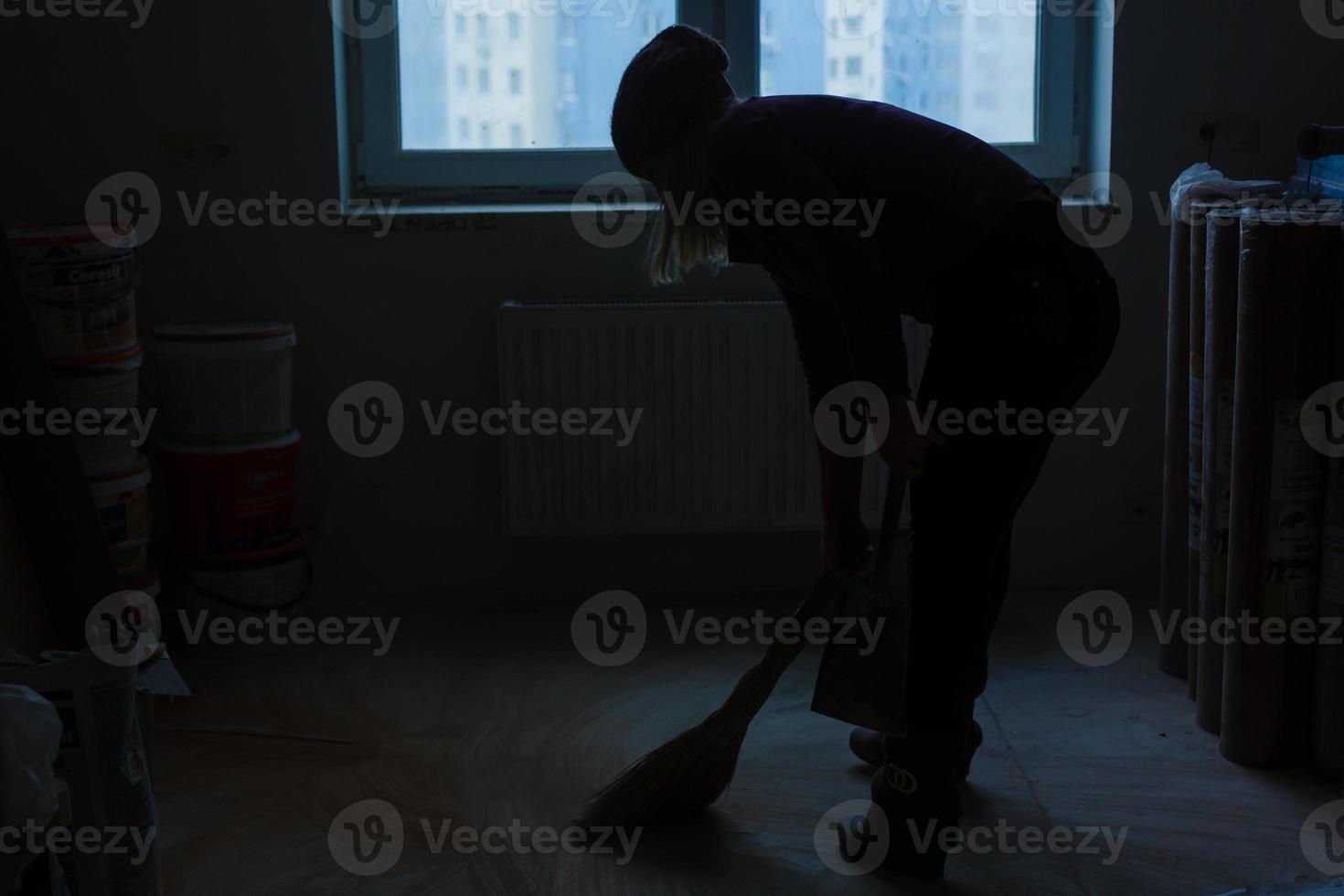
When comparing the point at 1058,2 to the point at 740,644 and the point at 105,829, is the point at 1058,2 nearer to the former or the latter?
the point at 740,644

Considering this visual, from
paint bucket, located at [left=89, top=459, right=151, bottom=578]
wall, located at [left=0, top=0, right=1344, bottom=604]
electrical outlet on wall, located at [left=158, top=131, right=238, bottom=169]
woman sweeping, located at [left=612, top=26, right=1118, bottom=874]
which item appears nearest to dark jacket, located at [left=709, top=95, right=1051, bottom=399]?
woman sweeping, located at [left=612, top=26, right=1118, bottom=874]

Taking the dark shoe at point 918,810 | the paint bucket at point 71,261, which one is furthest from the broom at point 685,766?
the paint bucket at point 71,261

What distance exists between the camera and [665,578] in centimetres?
293

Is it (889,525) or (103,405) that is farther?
(103,405)

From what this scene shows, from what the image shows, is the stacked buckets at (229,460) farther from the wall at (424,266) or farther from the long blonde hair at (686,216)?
the long blonde hair at (686,216)

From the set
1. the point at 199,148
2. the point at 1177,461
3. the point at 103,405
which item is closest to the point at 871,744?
the point at 1177,461

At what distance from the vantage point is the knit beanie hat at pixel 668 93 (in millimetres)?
1589

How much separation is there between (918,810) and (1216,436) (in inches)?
34.6

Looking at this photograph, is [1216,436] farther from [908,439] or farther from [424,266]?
[424,266]

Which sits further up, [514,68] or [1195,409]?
[514,68]

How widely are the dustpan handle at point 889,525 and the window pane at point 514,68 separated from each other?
4.52 ft

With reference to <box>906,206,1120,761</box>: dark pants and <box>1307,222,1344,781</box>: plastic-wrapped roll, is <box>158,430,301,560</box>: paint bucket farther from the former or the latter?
<box>1307,222,1344,781</box>: plastic-wrapped roll

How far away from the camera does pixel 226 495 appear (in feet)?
8.46

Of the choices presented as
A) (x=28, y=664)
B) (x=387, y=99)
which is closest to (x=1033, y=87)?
(x=387, y=99)
